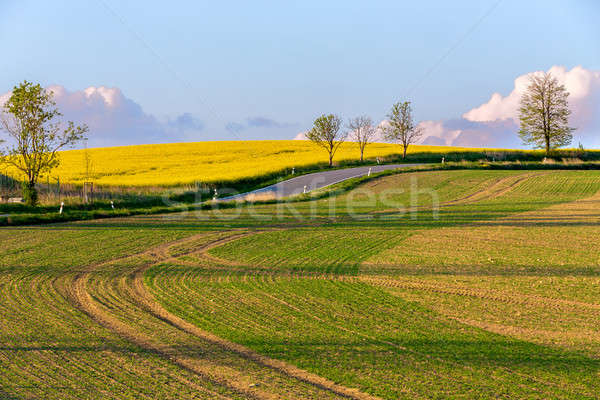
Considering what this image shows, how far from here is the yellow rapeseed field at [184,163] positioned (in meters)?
50.1

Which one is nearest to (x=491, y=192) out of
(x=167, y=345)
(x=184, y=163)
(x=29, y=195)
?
(x=29, y=195)

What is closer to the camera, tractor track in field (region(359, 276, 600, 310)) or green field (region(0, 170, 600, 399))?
green field (region(0, 170, 600, 399))

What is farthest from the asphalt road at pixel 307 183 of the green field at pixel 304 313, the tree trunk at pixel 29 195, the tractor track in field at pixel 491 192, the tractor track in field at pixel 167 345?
the tractor track in field at pixel 167 345

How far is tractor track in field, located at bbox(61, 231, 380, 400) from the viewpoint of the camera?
672cm

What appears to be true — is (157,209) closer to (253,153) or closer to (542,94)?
(253,153)

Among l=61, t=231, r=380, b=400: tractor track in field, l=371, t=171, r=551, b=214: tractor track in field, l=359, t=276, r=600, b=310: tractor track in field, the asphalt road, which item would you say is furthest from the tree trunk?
l=359, t=276, r=600, b=310: tractor track in field

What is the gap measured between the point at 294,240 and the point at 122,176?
40407mm


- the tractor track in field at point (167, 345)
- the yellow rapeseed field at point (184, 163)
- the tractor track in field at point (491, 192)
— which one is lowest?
the tractor track in field at point (167, 345)

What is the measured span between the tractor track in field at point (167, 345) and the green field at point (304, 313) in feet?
0.11

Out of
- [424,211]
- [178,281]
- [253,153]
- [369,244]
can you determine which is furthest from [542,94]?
[178,281]

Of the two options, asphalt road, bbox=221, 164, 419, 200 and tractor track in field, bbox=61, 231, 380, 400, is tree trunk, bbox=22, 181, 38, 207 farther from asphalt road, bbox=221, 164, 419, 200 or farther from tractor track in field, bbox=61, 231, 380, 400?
tractor track in field, bbox=61, 231, 380, 400

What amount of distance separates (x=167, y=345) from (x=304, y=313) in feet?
Result: 8.83

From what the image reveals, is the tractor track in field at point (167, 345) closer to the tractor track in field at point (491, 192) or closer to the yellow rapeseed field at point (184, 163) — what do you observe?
the tractor track in field at point (491, 192)

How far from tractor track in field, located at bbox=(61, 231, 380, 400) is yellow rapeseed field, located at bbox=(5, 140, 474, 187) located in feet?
104
